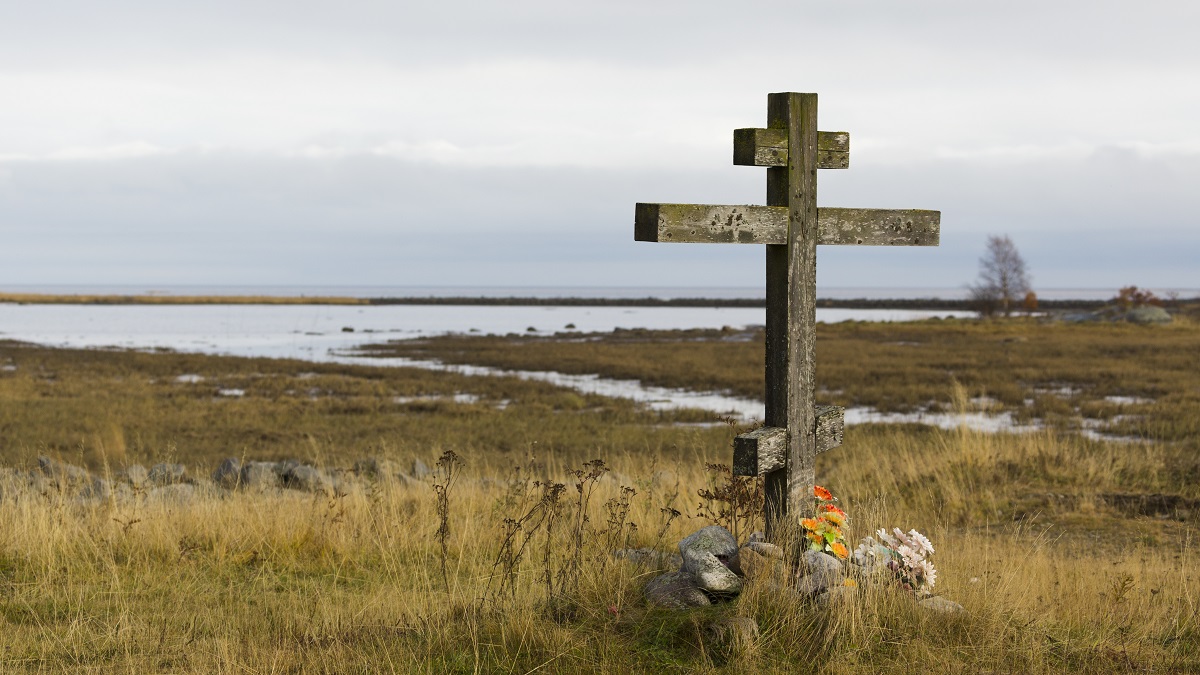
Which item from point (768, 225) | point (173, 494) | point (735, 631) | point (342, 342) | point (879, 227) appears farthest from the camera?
point (342, 342)

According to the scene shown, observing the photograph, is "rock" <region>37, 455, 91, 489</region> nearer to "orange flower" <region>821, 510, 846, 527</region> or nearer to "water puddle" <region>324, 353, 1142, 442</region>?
"water puddle" <region>324, 353, 1142, 442</region>

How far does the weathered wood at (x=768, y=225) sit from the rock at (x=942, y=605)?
205 centimetres

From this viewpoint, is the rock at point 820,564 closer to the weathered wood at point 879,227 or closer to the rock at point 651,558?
the rock at point 651,558

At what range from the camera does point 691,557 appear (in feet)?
16.6

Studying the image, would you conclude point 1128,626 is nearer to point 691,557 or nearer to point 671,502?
point 691,557

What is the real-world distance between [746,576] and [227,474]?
8.50 metres

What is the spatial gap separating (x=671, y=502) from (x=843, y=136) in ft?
11.9

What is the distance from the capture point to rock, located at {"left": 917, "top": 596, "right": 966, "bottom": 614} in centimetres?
491

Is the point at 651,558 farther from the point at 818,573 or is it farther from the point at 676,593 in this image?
the point at 818,573

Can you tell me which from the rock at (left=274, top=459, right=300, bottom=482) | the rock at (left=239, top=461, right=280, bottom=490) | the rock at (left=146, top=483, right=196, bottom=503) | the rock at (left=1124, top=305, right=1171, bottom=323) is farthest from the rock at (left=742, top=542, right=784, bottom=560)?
the rock at (left=1124, top=305, right=1171, bottom=323)

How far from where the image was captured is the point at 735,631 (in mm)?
4469

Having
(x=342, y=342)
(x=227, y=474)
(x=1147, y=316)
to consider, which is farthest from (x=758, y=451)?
(x=1147, y=316)

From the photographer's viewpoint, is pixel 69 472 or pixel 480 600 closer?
pixel 480 600

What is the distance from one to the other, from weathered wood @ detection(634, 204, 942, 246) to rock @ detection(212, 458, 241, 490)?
795 centimetres
